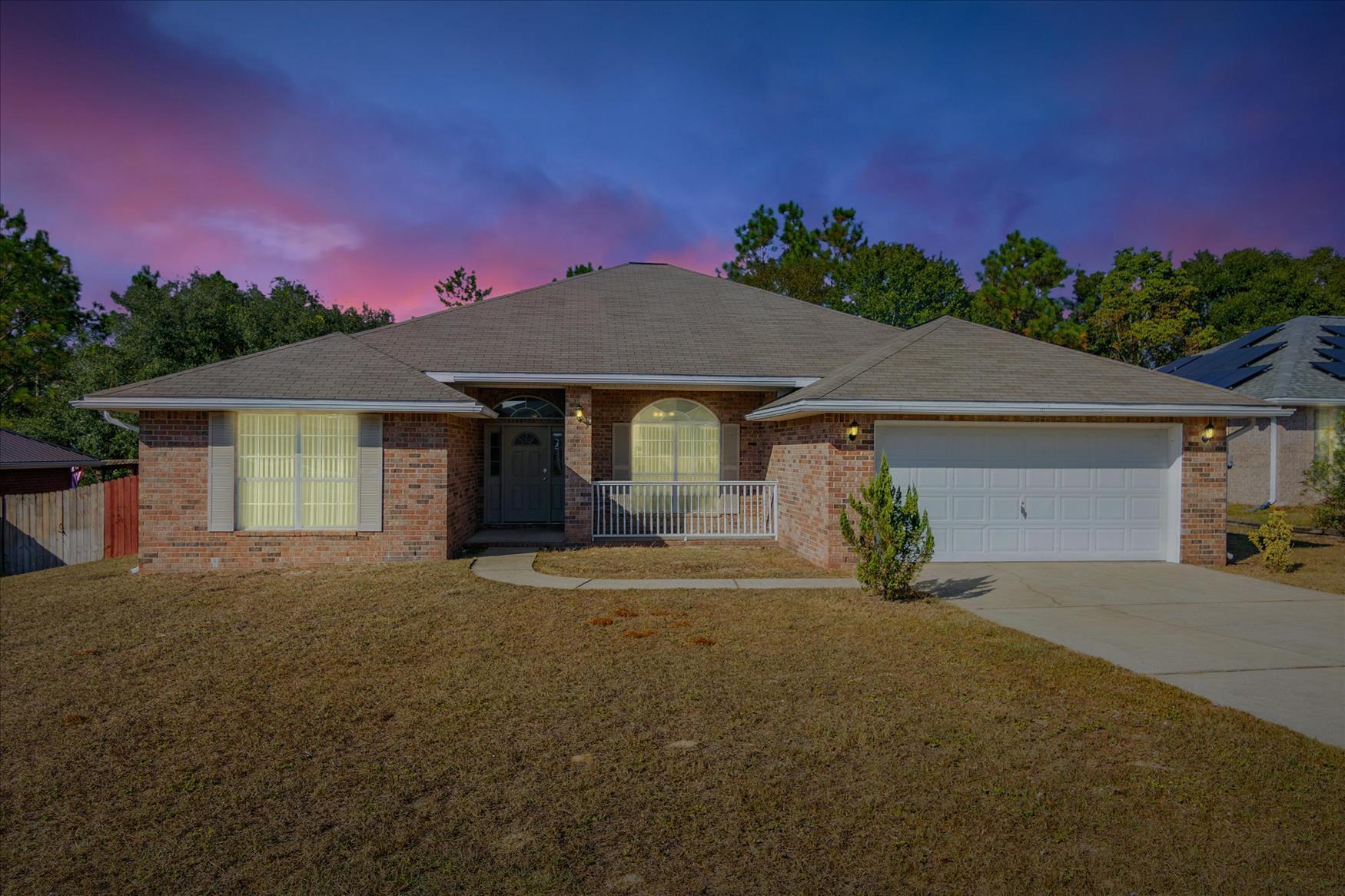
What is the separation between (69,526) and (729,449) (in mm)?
12228

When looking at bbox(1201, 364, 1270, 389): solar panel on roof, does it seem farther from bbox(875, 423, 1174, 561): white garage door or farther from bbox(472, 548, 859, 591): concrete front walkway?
bbox(472, 548, 859, 591): concrete front walkway

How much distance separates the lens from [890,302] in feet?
91.1

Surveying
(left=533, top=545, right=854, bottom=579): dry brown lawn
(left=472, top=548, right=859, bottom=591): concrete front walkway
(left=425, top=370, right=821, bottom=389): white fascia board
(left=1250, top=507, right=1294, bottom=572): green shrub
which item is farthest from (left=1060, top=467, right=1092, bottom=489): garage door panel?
(left=425, top=370, right=821, bottom=389): white fascia board

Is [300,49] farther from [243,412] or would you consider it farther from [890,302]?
[890,302]

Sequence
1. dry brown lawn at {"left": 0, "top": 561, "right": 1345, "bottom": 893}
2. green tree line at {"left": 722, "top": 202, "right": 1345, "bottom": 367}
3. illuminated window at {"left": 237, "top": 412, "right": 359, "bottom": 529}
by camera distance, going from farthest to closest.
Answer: green tree line at {"left": 722, "top": 202, "right": 1345, "bottom": 367}, illuminated window at {"left": 237, "top": 412, "right": 359, "bottom": 529}, dry brown lawn at {"left": 0, "top": 561, "right": 1345, "bottom": 893}

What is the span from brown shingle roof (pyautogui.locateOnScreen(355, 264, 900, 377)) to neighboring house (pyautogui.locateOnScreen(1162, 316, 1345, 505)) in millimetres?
12025

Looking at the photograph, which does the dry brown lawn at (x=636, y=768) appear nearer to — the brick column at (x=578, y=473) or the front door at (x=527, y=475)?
the brick column at (x=578, y=473)

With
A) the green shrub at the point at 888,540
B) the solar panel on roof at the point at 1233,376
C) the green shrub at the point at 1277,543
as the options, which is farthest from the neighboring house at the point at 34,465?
the solar panel on roof at the point at 1233,376

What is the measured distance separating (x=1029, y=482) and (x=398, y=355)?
1135cm

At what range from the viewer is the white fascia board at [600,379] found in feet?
40.0

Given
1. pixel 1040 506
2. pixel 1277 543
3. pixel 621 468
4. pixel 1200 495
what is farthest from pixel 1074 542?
pixel 621 468

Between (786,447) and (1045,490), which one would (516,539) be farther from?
(1045,490)

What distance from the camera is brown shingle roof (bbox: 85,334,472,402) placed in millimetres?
10461

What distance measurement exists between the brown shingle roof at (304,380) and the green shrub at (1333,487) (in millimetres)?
16909
